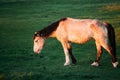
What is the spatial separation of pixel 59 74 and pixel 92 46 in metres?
5.38

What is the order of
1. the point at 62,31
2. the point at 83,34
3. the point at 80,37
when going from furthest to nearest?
the point at 62,31 → the point at 80,37 → the point at 83,34

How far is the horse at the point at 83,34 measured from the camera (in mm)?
10633

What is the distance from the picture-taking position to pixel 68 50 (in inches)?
464

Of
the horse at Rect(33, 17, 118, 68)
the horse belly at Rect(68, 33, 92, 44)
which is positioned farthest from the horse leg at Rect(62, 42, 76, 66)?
the horse belly at Rect(68, 33, 92, 44)

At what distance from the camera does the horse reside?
419 inches

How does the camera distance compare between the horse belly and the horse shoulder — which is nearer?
the horse belly

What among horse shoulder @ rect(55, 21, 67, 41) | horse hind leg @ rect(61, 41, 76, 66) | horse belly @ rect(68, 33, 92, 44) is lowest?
horse hind leg @ rect(61, 41, 76, 66)

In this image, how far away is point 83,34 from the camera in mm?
11141

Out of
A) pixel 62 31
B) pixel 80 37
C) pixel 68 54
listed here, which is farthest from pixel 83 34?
pixel 68 54

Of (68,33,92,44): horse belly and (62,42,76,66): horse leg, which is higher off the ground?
(68,33,92,44): horse belly

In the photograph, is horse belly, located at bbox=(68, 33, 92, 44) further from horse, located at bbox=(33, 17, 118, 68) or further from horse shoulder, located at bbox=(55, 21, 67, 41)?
horse shoulder, located at bbox=(55, 21, 67, 41)

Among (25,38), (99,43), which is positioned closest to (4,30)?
(25,38)

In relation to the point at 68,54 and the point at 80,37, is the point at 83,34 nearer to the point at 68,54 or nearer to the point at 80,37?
the point at 80,37

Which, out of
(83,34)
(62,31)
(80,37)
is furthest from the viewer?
(62,31)
